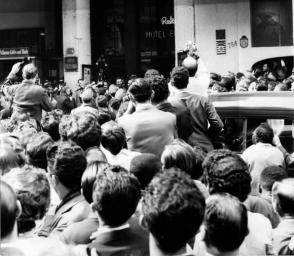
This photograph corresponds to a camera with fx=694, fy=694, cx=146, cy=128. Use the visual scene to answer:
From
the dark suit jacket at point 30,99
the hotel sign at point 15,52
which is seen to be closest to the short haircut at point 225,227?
the dark suit jacket at point 30,99

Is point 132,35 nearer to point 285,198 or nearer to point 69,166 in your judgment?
point 69,166

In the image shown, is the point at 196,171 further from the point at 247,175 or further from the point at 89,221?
the point at 89,221

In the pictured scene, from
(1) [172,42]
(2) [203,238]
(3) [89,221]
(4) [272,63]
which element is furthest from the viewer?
(1) [172,42]

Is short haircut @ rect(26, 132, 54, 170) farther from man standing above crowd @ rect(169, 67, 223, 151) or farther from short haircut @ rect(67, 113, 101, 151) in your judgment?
man standing above crowd @ rect(169, 67, 223, 151)

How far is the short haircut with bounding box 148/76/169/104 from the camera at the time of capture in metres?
7.44

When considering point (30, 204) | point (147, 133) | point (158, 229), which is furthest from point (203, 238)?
point (147, 133)

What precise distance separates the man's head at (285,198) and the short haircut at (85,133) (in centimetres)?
212

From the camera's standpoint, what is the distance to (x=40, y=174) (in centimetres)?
427

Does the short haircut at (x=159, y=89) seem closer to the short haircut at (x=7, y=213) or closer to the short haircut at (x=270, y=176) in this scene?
the short haircut at (x=270, y=176)

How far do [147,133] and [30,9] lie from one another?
23268mm

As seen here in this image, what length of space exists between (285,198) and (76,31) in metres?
24.4

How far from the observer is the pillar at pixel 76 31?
2822cm

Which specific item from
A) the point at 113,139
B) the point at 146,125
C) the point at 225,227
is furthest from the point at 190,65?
the point at 225,227

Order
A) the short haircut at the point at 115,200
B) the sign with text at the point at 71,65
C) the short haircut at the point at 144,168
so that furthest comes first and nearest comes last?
the sign with text at the point at 71,65 → the short haircut at the point at 144,168 → the short haircut at the point at 115,200
